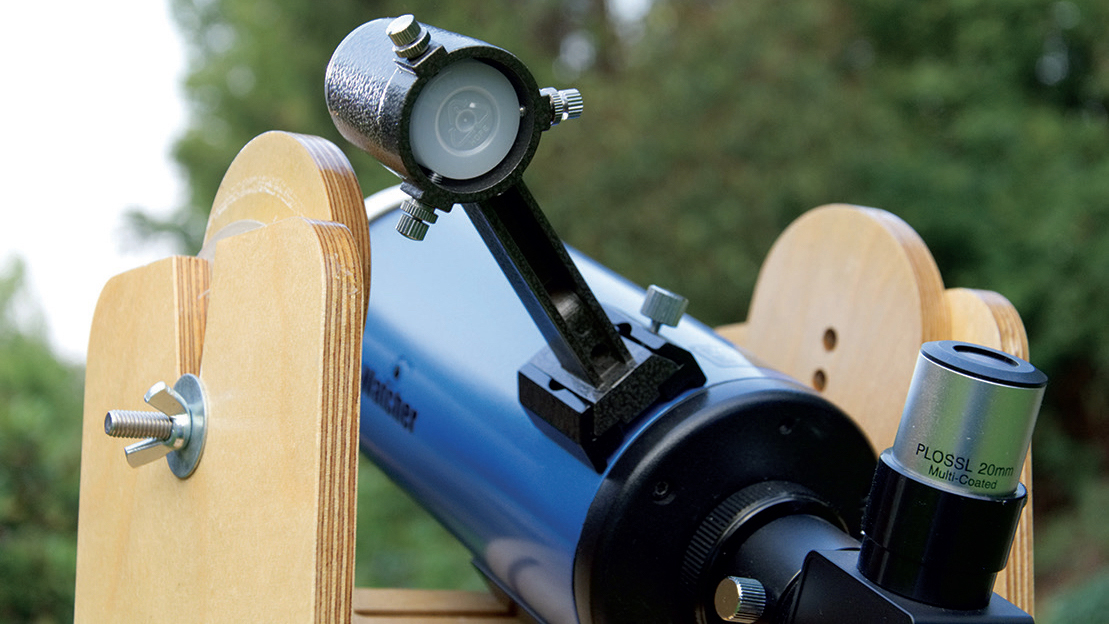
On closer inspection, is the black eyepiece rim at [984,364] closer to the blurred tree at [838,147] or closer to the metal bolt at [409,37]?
the metal bolt at [409,37]

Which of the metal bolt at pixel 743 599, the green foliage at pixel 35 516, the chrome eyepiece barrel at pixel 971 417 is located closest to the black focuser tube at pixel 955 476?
the chrome eyepiece barrel at pixel 971 417

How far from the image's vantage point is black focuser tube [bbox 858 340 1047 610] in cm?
61

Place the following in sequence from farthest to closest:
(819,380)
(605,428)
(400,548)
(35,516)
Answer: (400,548) < (35,516) < (819,380) < (605,428)

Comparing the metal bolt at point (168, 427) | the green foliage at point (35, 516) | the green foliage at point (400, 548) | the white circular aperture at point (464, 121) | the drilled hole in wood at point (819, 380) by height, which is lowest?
the green foliage at point (400, 548)

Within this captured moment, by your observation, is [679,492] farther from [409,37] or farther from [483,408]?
[409,37]

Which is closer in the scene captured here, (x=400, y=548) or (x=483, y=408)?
(x=483, y=408)

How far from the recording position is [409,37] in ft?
2.20

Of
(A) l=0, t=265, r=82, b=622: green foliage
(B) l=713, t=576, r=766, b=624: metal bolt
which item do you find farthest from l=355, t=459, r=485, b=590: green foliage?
(B) l=713, t=576, r=766, b=624: metal bolt

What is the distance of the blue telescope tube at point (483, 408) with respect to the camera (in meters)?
0.87

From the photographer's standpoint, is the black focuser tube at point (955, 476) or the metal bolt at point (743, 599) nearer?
the black focuser tube at point (955, 476)

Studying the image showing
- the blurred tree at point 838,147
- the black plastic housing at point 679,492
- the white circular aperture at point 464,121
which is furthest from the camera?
the blurred tree at point 838,147

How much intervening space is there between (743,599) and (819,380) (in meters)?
0.47

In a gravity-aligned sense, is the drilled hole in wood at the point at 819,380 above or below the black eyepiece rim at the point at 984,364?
below

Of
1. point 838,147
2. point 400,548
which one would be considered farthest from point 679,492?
point 838,147
